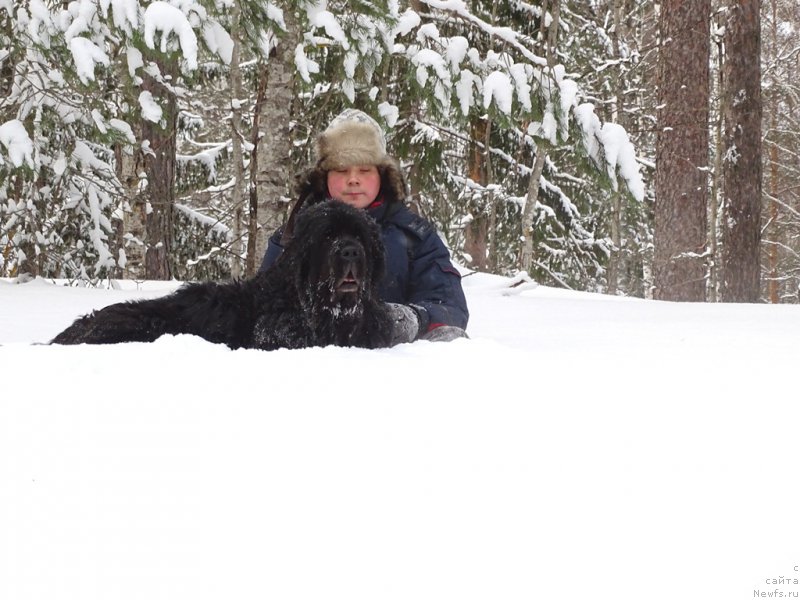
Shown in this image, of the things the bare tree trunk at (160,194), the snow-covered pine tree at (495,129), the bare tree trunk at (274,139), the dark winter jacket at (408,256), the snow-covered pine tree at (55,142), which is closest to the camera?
the dark winter jacket at (408,256)

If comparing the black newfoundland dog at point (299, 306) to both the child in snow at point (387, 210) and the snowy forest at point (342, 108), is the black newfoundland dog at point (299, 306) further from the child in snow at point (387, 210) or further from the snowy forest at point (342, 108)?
the snowy forest at point (342, 108)

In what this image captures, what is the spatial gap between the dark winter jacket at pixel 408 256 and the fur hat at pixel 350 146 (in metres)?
0.09

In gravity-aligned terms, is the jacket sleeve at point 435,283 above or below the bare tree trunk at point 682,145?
below

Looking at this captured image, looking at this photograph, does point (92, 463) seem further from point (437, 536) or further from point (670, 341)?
point (670, 341)

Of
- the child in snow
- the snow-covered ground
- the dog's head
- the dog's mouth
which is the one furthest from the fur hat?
the snow-covered ground

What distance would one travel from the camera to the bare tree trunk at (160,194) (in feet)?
30.6

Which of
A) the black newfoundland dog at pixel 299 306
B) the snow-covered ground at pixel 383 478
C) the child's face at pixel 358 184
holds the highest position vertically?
the child's face at pixel 358 184

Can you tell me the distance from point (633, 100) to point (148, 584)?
17226mm

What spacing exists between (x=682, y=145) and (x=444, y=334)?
6.05 m

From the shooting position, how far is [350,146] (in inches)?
168

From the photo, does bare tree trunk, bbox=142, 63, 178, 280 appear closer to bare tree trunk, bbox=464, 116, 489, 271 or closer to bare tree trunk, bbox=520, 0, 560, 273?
bare tree trunk, bbox=464, 116, 489, 271

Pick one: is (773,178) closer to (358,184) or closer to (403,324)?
(358,184)

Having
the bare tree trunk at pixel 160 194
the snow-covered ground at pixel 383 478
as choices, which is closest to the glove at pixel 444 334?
the snow-covered ground at pixel 383 478

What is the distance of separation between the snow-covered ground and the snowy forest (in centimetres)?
→ 361
